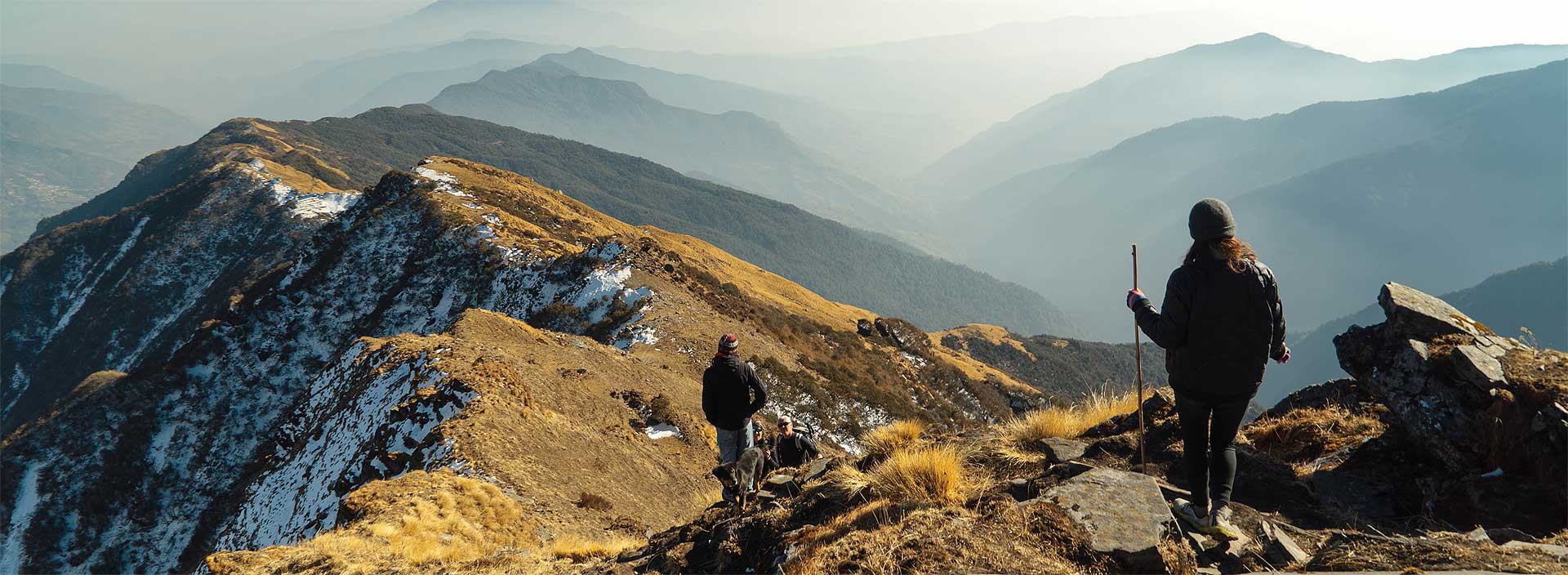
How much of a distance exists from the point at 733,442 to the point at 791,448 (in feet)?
4.29

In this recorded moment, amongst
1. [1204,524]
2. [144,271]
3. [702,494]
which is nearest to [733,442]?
[1204,524]

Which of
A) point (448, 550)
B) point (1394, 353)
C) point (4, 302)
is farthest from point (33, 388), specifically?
point (1394, 353)

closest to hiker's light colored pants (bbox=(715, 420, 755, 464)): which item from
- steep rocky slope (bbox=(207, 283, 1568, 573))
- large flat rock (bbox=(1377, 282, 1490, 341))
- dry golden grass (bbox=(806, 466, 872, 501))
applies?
steep rocky slope (bbox=(207, 283, 1568, 573))

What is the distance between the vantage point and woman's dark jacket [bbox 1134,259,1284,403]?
4.63 metres

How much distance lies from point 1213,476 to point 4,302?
109m

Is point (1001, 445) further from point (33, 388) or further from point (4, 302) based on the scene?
point (4, 302)

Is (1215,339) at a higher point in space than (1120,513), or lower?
higher

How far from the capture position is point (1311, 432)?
742 cm

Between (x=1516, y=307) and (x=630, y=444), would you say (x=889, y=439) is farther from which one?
(x=1516, y=307)

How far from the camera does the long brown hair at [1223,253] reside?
466 cm

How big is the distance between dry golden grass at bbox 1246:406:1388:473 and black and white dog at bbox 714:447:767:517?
603cm

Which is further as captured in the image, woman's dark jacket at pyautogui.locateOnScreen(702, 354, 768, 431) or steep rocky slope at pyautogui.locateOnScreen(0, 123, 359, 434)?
steep rocky slope at pyautogui.locateOnScreen(0, 123, 359, 434)

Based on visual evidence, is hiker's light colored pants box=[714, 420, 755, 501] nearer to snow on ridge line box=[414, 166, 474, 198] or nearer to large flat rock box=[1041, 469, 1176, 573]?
large flat rock box=[1041, 469, 1176, 573]

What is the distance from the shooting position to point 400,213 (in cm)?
4028
